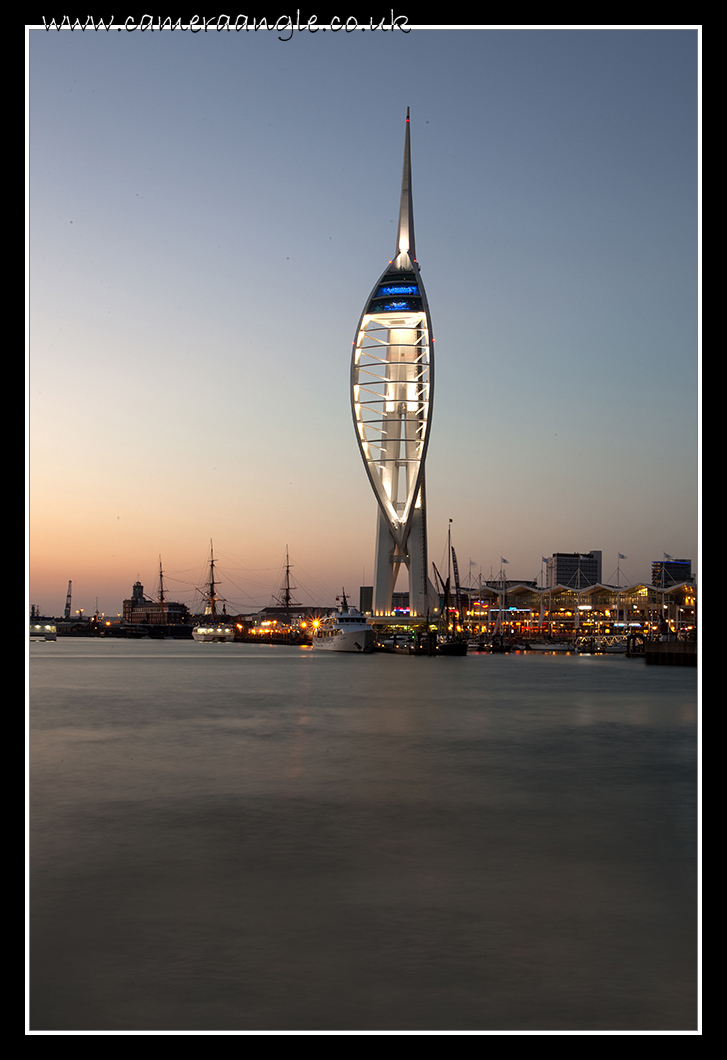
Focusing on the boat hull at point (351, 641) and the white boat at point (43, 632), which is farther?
the white boat at point (43, 632)

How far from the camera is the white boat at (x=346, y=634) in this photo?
89.5 metres

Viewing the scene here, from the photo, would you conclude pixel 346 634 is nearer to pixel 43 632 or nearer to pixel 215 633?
pixel 215 633

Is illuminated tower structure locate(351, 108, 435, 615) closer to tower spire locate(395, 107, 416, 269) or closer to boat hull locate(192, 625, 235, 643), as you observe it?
tower spire locate(395, 107, 416, 269)

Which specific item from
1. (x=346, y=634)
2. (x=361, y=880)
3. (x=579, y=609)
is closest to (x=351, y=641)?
(x=346, y=634)

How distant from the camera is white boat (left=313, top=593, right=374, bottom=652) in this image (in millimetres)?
89500

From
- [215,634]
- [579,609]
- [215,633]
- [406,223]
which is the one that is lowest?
[215,634]

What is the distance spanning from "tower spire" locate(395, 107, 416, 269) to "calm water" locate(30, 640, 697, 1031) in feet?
301

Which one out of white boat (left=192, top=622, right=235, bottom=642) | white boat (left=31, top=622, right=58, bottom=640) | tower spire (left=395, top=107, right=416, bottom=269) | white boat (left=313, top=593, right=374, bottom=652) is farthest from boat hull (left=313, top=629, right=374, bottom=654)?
white boat (left=31, top=622, right=58, bottom=640)

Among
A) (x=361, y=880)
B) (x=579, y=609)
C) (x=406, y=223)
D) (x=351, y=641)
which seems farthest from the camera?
(x=579, y=609)

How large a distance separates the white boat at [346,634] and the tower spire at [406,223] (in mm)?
43624

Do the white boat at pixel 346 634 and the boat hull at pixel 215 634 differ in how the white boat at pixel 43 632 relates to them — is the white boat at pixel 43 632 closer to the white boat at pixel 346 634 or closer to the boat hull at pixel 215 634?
the boat hull at pixel 215 634

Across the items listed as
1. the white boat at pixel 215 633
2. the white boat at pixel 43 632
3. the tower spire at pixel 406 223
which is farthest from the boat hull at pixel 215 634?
the tower spire at pixel 406 223

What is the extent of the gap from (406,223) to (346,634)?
53.6m

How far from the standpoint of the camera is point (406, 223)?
4419 inches
